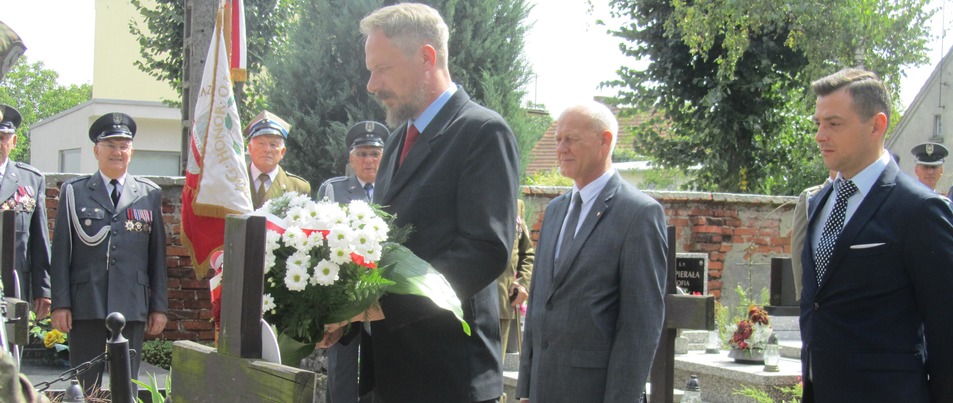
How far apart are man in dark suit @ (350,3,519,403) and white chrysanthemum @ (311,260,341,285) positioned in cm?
28

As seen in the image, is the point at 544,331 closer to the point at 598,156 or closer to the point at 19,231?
the point at 598,156

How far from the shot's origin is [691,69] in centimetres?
1773

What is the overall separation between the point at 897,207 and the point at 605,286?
1008 millimetres

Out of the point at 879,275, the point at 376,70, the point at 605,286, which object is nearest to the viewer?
the point at 376,70

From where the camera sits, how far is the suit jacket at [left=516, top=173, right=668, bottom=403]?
11.5ft

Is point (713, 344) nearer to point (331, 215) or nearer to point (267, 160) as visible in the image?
point (267, 160)

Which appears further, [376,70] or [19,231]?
[19,231]

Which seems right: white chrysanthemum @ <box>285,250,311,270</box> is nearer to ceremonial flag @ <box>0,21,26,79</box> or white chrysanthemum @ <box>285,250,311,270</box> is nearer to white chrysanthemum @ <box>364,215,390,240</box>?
white chrysanthemum @ <box>364,215,390,240</box>

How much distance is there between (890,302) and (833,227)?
1.14 feet

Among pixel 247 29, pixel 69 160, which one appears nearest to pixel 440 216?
pixel 247 29

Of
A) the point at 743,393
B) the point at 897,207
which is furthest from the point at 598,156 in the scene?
the point at 743,393

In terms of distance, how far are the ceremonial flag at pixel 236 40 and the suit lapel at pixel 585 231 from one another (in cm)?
384

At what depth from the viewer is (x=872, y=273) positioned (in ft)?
10.6

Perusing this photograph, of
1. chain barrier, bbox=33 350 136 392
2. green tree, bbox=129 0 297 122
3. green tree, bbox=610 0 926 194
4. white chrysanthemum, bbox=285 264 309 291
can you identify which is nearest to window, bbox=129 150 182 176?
green tree, bbox=129 0 297 122
